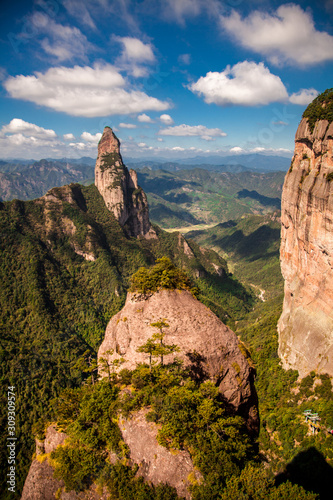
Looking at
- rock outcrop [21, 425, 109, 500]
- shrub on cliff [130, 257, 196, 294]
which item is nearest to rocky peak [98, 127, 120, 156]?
shrub on cliff [130, 257, 196, 294]

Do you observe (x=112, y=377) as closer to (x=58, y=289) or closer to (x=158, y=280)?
(x=158, y=280)

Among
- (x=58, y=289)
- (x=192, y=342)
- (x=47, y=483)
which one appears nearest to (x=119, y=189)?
(x=58, y=289)

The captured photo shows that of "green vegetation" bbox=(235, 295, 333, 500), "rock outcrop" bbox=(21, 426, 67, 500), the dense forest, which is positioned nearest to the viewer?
the dense forest

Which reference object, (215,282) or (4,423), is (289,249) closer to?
(4,423)

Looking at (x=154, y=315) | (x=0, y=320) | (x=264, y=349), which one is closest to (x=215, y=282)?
(x=264, y=349)

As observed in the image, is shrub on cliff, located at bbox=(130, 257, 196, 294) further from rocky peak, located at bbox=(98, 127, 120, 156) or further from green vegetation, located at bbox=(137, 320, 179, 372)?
rocky peak, located at bbox=(98, 127, 120, 156)

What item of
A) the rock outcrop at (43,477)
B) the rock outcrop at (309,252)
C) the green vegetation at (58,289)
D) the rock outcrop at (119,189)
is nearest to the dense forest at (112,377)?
the green vegetation at (58,289)
